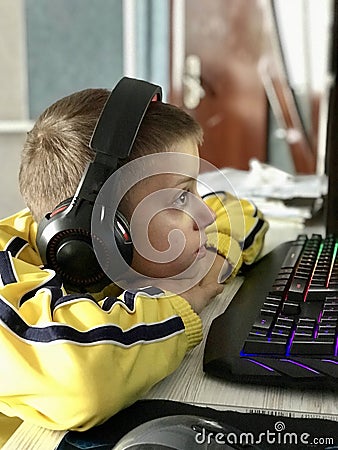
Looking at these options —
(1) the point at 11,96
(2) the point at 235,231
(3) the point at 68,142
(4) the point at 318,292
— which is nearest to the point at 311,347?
(4) the point at 318,292

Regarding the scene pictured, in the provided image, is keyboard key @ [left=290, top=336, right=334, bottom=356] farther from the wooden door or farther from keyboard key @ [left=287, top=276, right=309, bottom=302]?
the wooden door

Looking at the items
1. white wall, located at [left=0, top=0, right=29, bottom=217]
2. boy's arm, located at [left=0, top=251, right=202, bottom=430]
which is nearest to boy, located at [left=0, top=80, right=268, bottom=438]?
boy's arm, located at [left=0, top=251, right=202, bottom=430]

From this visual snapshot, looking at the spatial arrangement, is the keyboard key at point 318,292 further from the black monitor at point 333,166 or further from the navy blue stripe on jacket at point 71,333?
the black monitor at point 333,166

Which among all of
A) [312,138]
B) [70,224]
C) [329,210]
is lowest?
[312,138]

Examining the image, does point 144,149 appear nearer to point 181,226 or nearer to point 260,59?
point 181,226

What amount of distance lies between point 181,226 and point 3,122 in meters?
2.14

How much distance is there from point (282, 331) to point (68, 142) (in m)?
0.30

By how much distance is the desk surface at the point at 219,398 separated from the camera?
0.54 meters

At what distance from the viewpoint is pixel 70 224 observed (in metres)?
0.68

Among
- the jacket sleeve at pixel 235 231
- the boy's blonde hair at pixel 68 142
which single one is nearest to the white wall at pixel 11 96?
the jacket sleeve at pixel 235 231

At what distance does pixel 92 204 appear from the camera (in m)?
0.68

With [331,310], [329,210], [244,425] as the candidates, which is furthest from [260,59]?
[244,425]

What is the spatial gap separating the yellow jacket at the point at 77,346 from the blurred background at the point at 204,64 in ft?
7.29

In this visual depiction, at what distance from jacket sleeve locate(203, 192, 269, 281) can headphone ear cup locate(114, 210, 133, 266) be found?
224mm
